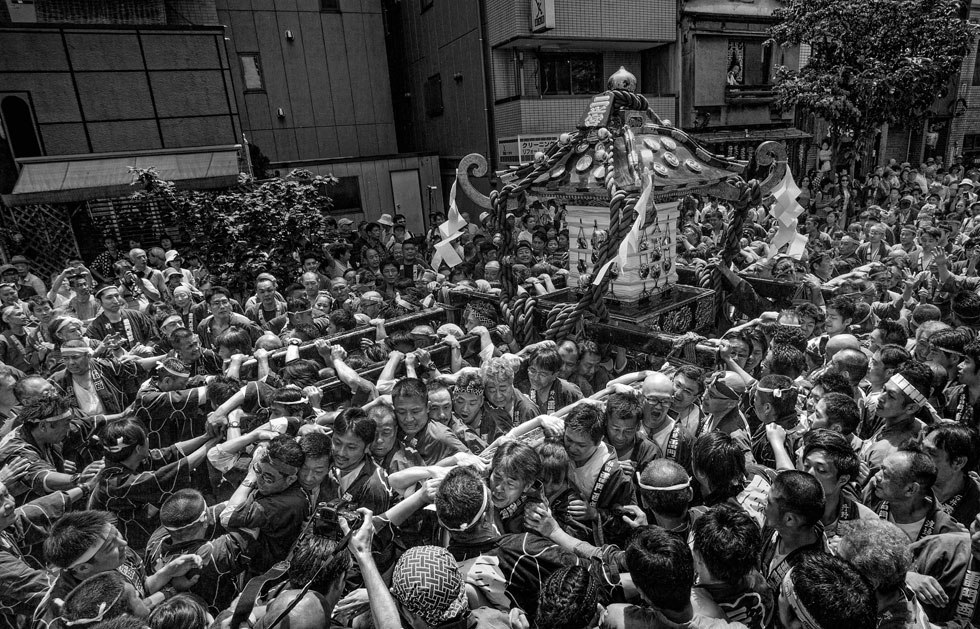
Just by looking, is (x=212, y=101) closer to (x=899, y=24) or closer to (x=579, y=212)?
(x=579, y=212)

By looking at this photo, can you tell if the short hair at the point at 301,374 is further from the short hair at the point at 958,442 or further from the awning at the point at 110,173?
the awning at the point at 110,173

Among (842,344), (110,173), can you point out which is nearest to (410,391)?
(842,344)

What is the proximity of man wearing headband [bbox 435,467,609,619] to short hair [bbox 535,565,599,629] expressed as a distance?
32 cm

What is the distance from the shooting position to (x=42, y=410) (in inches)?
166

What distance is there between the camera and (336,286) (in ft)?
25.5

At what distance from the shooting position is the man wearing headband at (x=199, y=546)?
3078mm

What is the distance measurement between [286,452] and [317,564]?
3.09 ft

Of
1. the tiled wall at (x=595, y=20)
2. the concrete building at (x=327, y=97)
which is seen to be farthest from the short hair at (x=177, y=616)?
the concrete building at (x=327, y=97)

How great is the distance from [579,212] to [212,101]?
11583 millimetres

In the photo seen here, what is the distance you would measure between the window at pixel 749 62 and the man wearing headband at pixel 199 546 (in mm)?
20179

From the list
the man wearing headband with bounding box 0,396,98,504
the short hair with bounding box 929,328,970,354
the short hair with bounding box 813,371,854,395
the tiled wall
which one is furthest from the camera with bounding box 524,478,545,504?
the tiled wall

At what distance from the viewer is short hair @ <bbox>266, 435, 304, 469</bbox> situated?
11.1ft

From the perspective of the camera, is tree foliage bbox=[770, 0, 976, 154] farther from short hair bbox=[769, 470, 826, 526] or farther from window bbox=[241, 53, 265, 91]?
short hair bbox=[769, 470, 826, 526]

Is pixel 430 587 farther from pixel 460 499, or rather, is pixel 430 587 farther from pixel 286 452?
pixel 286 452
